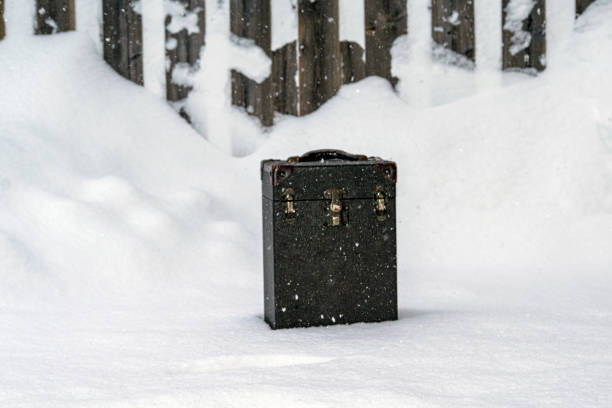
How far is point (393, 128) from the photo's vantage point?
4.79 meters

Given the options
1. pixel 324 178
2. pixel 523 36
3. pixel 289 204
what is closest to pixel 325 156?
pixel 324 178

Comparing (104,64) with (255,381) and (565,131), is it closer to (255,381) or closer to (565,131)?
(565,131)

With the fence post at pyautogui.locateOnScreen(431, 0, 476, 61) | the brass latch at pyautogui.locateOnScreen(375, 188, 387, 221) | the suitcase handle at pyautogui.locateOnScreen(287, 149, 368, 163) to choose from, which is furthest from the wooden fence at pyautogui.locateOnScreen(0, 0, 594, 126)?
the brass latch at pyautogui.locateOnScreen(375, 188, 387, 221)

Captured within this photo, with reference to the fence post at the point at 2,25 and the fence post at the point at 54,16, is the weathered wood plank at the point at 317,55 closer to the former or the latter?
the fence post at the point at 54,16

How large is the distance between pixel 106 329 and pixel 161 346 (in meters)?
0.33

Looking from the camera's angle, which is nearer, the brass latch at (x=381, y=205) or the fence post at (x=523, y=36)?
the brass latch at (x=381, y=205)

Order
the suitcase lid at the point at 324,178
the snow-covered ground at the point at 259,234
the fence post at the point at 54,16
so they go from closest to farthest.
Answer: the snow-covered ground at the point at 259,234
the suitcase lid at the point at 324,178
the fence post at the point at 54,16

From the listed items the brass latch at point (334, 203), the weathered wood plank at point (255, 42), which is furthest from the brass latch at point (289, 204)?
the weathered wood plank at point (255, 42)

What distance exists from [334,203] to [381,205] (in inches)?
7.2

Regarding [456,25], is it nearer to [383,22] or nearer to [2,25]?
[383,22]

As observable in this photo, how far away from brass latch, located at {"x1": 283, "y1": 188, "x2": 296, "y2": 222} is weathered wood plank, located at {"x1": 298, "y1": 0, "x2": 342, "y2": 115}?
194 centimetres

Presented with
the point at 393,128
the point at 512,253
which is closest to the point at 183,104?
the point at 393,128

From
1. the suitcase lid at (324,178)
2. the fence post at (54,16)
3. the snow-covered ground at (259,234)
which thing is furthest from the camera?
the fence post at (54,16)

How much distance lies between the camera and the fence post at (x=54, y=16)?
4938 millimetres
